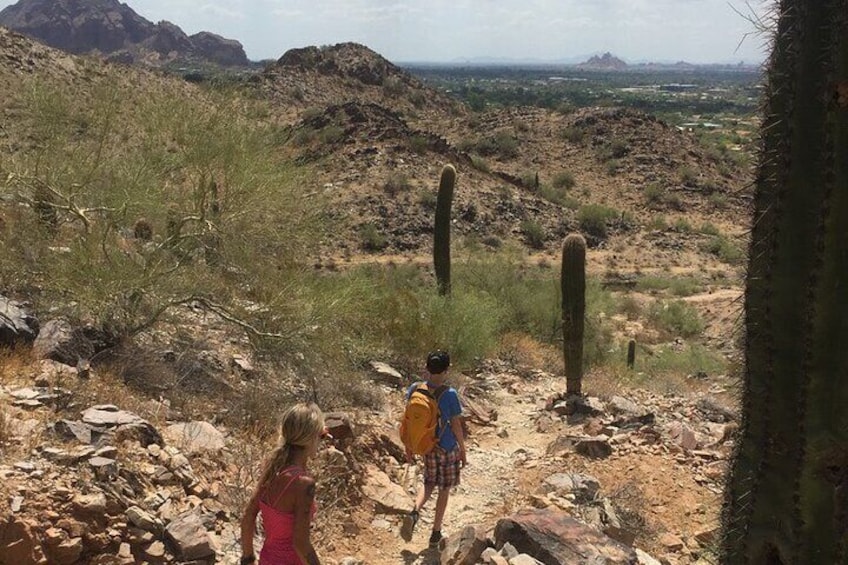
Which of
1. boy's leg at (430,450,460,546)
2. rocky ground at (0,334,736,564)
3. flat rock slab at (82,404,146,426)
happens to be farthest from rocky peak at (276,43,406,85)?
boy's leg at (430,450,460,546)

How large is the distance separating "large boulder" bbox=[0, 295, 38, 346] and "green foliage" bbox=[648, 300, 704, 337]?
19.1 meters

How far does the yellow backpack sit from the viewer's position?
611 cm

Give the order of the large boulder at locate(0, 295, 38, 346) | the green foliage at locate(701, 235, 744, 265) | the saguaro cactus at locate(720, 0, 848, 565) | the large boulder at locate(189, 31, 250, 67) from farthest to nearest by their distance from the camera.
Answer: the large boulder at locate(189, 31, 250, 67)
the green foliage at locate(701, 235, 744, 265)
the large boulder at locate(0, 295, 38, 346)
the saguaro cactus at locate(720, 0, 848, 565)

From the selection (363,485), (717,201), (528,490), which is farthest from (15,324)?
(717,201)

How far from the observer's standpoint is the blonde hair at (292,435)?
13.2 feet

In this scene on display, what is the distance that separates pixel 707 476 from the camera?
8.60m

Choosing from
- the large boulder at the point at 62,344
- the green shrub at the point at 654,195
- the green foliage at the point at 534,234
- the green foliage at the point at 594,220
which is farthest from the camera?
the green shrub at the point at 654,195

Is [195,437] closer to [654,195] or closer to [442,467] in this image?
[442,467]

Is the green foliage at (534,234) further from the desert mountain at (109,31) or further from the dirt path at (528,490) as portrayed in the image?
the desert mountain at (109,31)

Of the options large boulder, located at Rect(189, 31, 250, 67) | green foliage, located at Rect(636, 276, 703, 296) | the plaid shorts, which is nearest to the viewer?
the plaid shorts

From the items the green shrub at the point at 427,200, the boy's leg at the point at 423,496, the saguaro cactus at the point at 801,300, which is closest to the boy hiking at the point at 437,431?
the boy's leg at the point at 423,496

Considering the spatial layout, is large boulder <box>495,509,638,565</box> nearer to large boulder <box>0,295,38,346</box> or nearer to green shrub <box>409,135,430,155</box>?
large boulder <box>0,295,38,346</box>

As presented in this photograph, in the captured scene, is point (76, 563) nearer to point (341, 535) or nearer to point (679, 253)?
point (341, 535)

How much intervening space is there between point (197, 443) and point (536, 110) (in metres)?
52.6
